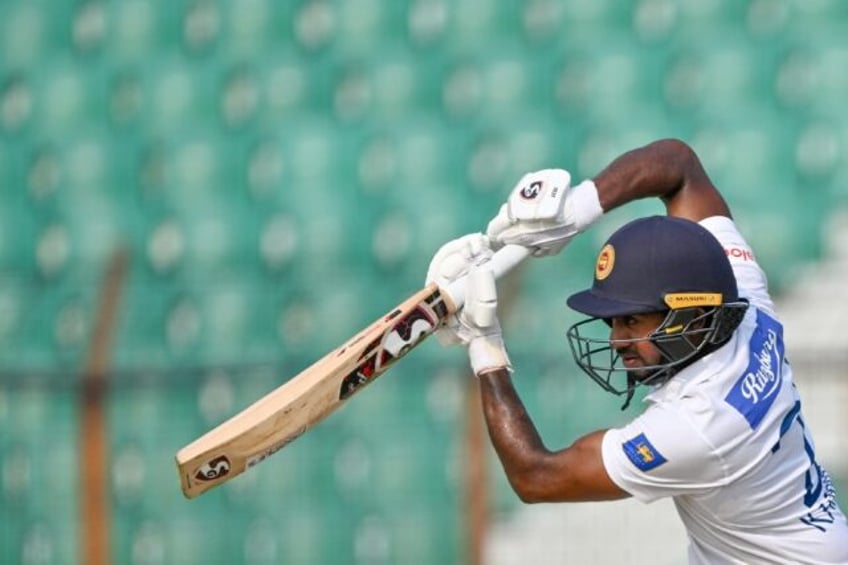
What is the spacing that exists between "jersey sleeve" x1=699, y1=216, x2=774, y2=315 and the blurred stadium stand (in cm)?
177

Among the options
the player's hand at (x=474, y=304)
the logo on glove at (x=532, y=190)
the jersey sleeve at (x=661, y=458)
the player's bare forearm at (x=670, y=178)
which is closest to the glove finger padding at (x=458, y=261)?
the player's hand at (x=474, y=304)

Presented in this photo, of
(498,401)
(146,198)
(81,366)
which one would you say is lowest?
(498,401)

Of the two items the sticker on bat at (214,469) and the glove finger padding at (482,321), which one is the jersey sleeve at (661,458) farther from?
the sticker on bat at (214,469)

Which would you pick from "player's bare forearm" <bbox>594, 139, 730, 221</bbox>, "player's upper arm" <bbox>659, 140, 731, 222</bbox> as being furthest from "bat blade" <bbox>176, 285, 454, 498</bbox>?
"player's upper arm" <bbox>659, 140, 731, 222</bbox>

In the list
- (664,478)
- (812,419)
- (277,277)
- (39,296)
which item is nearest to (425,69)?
(277,277)

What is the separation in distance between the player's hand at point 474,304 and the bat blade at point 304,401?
4cm

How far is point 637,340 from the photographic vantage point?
9.84 feet

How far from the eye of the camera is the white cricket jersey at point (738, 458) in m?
2.96

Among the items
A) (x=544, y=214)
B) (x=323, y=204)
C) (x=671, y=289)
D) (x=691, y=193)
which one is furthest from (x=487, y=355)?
(x=323, y=204)

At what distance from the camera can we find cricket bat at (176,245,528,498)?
10.5 feet

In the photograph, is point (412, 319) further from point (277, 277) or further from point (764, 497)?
point (277, 277)

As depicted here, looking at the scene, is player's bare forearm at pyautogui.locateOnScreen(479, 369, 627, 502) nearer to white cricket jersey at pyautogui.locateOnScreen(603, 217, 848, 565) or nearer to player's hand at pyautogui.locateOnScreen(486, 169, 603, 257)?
white cricket jersey at pyautogui.locateOnScreen(603, 217, 848, 565)

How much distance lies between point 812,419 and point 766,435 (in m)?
2.33

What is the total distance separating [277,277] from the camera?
6.53m
